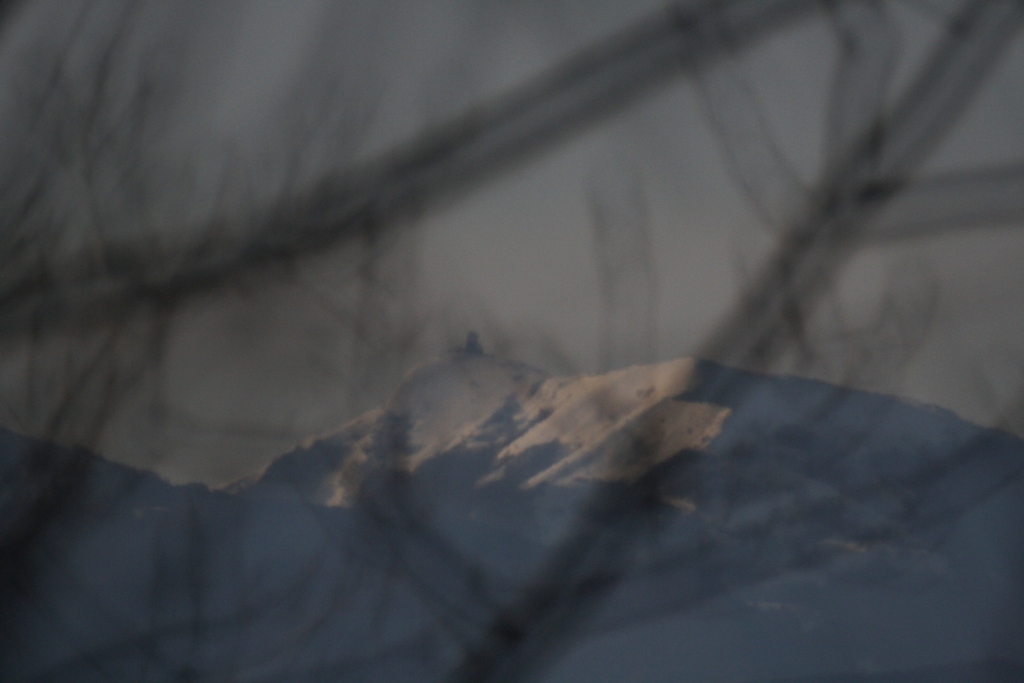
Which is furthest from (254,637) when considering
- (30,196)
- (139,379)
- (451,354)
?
(30,196)

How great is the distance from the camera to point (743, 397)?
1.41 meters

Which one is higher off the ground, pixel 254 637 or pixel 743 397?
pixel 743 397

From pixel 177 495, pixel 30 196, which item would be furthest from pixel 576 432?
pixel 30 196

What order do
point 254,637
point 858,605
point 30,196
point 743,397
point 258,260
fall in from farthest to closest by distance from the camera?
point 858,605 → point 254,637 → point 30,196 → point 258,260 → point 743,397

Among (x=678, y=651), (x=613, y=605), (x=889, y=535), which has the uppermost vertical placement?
(x=613, y=605)

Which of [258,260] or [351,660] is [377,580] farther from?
[258,260]

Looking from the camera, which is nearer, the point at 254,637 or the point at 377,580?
the point at 377,580

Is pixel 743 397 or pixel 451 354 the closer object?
pixel 743 397

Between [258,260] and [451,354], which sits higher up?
[258,260]

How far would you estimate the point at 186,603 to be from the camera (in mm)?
1705

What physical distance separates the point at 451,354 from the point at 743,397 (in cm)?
69

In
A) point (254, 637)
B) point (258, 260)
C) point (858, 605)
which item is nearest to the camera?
point (258, 260)

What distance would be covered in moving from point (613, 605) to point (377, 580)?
58cm

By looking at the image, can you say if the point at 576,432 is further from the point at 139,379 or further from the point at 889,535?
the point at 139,379
